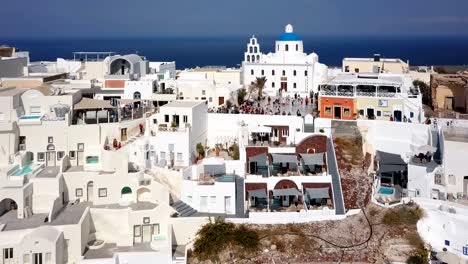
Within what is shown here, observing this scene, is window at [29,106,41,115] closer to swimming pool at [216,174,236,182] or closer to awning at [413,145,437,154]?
swimming pool at [216,174,236,182]

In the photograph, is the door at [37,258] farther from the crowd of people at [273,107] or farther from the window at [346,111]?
the window at [346,111]

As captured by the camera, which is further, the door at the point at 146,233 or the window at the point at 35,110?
the window at the point at 35,110

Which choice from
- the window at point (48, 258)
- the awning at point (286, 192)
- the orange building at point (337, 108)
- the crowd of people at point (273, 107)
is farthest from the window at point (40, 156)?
the orange building at point (337, 108)

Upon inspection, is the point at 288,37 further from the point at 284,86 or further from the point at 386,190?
the point at 386,190

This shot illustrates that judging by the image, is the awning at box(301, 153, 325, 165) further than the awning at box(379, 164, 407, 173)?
Yes

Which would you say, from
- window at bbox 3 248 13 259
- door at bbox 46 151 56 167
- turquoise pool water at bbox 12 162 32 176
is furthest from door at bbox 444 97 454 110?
window at bbox 3 248 13 259

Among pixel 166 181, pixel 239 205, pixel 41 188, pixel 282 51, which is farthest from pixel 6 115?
pixel 282 51

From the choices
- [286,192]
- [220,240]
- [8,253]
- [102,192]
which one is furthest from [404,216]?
[8,253]
